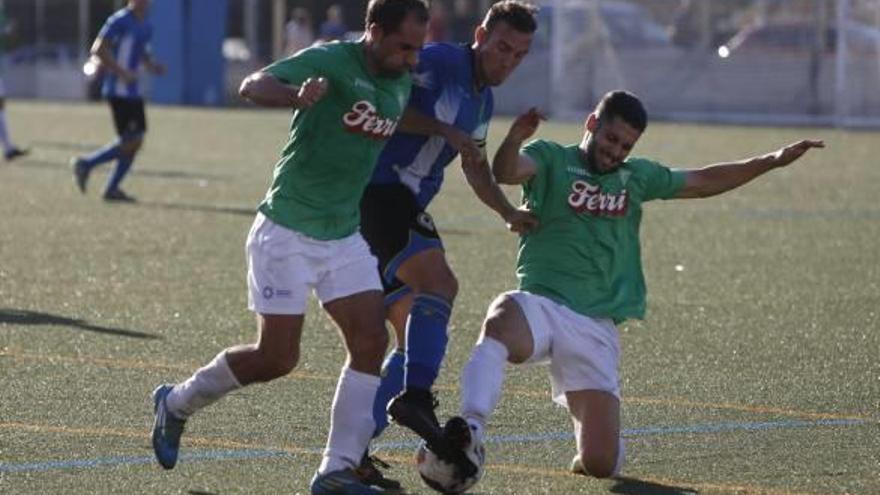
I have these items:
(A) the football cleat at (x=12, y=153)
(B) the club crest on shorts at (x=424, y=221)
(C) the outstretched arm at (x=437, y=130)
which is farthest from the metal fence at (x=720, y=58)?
(C) the outstretched arm at (x=437, y=130)

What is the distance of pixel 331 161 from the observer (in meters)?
7.20

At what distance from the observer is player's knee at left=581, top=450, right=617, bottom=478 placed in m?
7.43

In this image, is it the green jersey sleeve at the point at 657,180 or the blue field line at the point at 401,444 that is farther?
the green jersey sleeve at the point at 657,180

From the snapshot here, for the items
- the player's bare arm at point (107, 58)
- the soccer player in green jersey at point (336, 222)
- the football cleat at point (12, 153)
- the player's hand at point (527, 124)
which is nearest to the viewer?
the soccer player in green jersey at point (336, 222)

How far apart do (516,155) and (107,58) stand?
12.9 meters

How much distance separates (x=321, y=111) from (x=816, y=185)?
16835 millimetres

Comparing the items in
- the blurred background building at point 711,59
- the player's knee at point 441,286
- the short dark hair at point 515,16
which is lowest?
the blurred background building at point 711,59

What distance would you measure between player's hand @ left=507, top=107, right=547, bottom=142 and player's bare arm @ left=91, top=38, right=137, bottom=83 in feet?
42.7

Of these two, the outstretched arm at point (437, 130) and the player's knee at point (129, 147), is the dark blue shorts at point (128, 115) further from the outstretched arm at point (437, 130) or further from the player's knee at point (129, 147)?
the outstretched arm at point (437, 130)

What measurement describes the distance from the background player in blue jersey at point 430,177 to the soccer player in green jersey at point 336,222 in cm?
38

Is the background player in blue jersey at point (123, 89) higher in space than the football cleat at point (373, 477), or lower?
lower

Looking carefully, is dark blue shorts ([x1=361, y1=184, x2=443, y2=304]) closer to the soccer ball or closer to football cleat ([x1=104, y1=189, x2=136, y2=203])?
the soccer ball

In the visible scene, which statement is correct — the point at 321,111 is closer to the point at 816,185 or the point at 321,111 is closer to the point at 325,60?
the point at 325,60

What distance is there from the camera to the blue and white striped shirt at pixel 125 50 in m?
20.5
